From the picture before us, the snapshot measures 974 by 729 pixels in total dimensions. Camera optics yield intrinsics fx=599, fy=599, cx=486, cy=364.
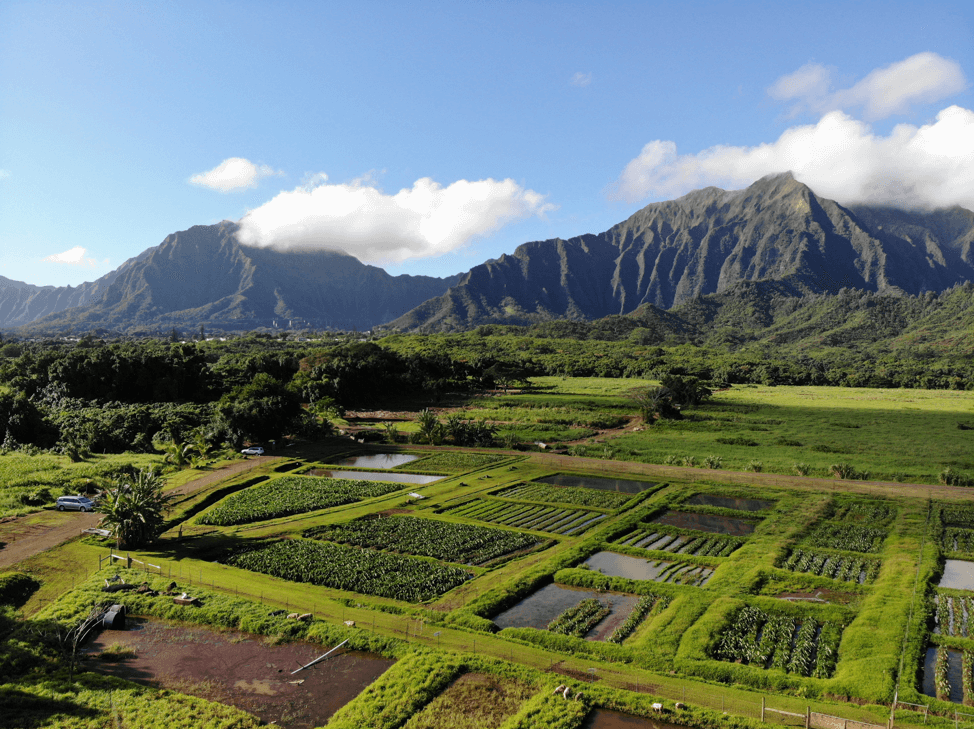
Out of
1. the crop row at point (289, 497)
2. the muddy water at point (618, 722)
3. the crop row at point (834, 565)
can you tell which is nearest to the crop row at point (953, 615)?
the crop row at point (834, 565)

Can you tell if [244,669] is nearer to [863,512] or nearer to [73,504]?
[73,504]

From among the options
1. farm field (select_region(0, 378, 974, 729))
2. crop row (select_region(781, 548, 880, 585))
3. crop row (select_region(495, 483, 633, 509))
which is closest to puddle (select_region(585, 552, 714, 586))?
farm field (select_region(0, 378, 974, 729))

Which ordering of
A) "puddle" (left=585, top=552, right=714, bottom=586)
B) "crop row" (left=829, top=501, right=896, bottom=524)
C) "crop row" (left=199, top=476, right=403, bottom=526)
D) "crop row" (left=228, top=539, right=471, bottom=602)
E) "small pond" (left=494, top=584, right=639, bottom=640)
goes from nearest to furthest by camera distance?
"small pond" (left=494, top=584, right=639, bottom=640) < "crop row" (left=228, top=539, right=471, bottom=602) < "puddle" (left=585, top=552, right=714, bottom=586) < "crop row" (left=829, top=501, right=896, bottom=524) < "crop row" (left=199, top=476, right=403, bottom=526)

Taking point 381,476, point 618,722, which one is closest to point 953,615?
point 618,722

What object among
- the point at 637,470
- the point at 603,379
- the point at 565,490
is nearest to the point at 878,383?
the point at 603,379

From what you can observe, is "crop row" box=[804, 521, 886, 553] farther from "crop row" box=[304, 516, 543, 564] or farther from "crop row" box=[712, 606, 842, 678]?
"crop row" box=[304, 516, 543, 564]

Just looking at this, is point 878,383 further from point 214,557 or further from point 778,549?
point 214,557

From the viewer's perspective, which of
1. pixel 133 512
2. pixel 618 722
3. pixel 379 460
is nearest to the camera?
pixel 618 722
